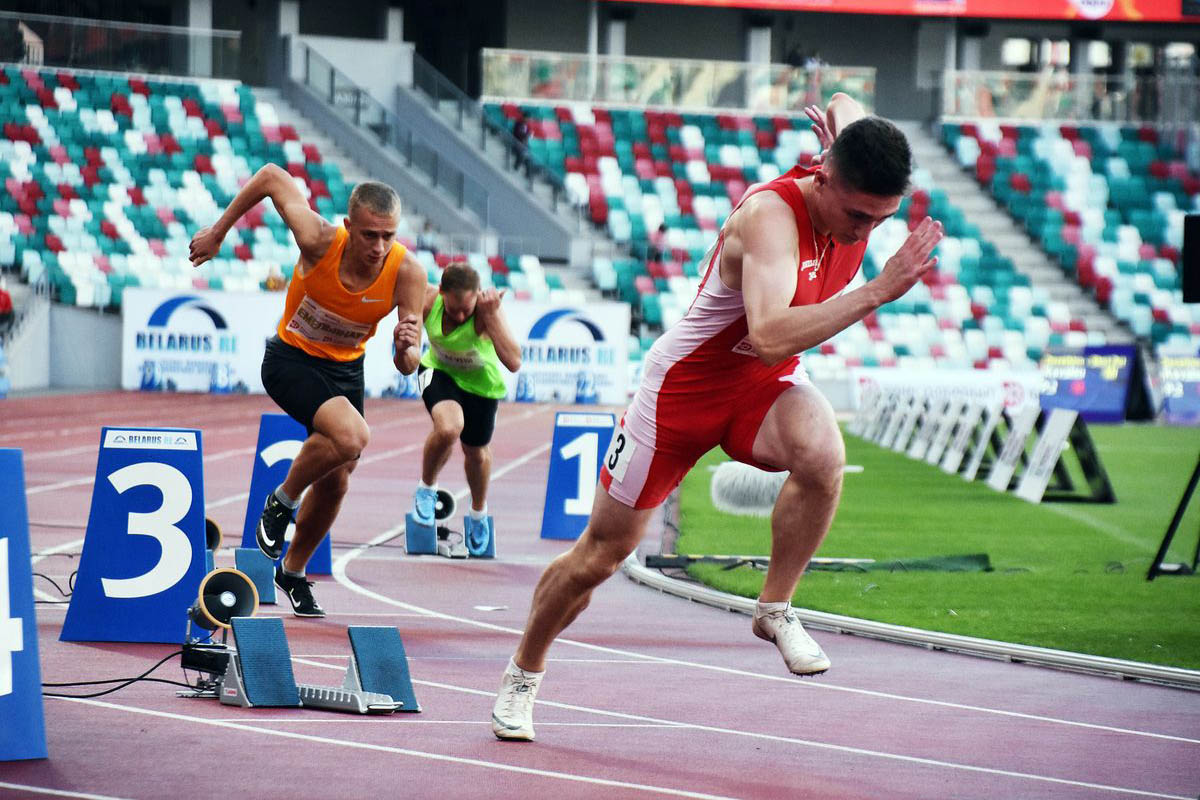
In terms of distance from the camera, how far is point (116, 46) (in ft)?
114

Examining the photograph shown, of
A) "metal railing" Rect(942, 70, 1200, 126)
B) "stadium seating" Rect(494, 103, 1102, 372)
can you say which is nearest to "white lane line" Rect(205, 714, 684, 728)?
"stadium seating" Rect(494, 103, 1102, 372)

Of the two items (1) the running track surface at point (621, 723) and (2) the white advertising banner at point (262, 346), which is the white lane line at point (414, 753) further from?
(2) the white advertising banner at point (262, 346)

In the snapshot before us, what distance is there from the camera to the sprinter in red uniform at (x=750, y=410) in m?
4.89

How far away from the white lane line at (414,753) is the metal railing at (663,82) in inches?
1285

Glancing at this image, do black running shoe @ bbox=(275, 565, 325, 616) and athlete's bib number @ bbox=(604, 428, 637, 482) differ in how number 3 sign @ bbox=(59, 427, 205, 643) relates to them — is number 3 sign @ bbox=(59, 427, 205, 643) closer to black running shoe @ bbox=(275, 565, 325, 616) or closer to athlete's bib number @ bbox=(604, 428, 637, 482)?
black running shoe @ bbox=(275, 565, 325, 616)

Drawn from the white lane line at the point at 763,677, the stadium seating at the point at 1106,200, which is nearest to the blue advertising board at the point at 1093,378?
the stadium seating at the point at 1106,200

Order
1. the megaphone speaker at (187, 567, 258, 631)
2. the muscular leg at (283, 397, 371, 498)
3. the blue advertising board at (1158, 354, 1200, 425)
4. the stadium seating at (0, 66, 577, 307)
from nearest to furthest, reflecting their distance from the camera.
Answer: the megaphone speaker at (187, 567, 258, 631) < the muscular leg at (283, 397, 371, 498) < the stadium seating at (0, 66, 577, 307) < the blue advertising board at (1158, 354, 1200, 425)

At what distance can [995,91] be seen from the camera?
39.2 m

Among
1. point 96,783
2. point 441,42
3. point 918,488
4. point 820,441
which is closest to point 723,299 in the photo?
point 820,441

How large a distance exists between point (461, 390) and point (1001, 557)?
3884 millimetres

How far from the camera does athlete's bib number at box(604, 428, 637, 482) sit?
5215mm

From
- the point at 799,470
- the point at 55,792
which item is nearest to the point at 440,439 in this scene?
the point at 799,470

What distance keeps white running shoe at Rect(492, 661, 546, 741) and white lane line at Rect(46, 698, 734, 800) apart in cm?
28

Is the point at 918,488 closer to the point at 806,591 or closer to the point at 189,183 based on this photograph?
the point at 806,591
